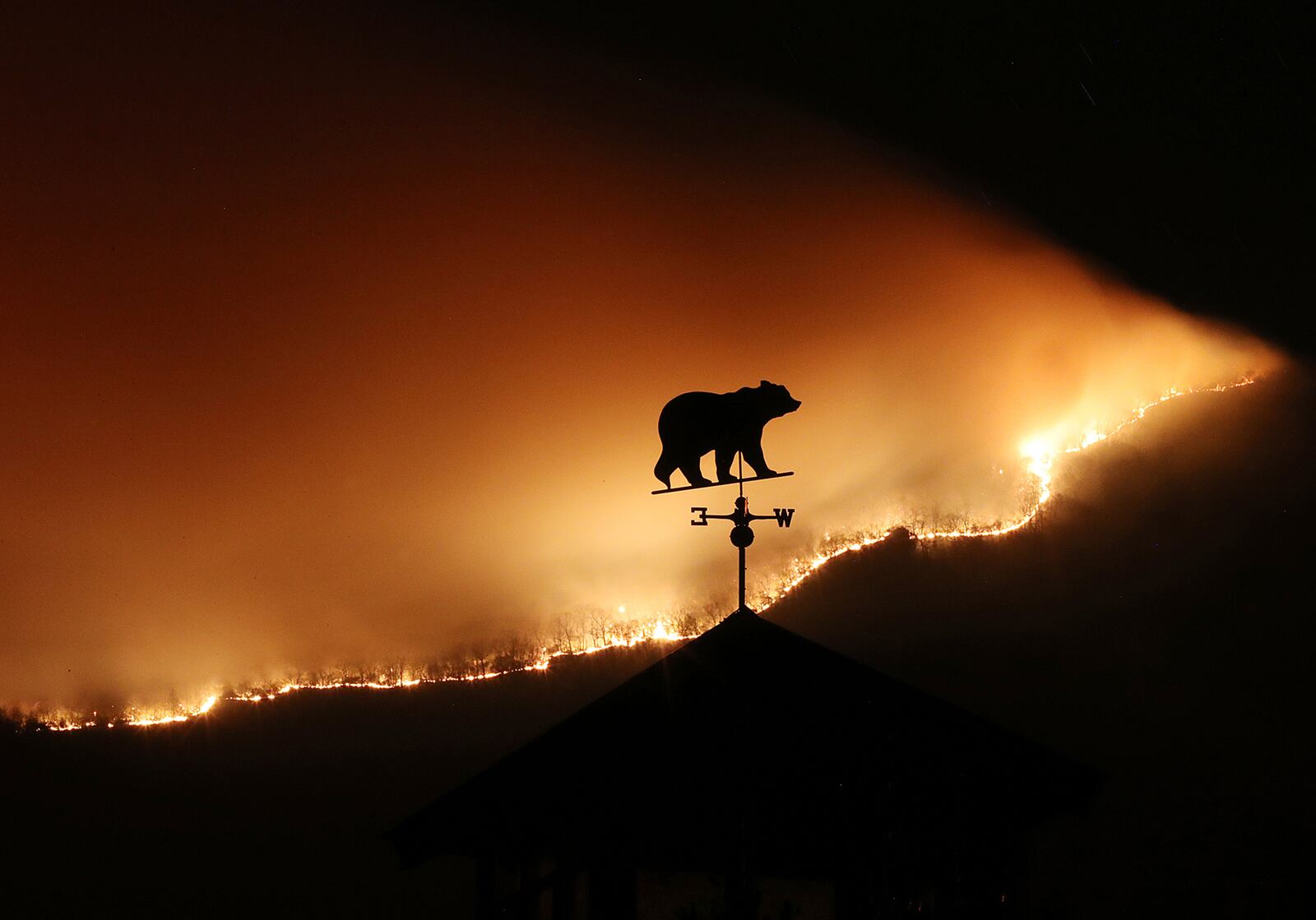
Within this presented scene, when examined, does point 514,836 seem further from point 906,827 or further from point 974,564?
point 974,564

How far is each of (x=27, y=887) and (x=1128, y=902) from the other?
1597 centimetres

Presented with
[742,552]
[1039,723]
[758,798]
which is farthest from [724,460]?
[1039,723]

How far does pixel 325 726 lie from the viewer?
18141 mm

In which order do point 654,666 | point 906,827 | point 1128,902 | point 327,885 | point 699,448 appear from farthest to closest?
point 327,885 → point 1128,902 → point 699,448 → point 654,666 → point 906,827

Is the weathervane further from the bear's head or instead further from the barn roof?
the barn roof

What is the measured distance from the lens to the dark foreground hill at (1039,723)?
41.9ft

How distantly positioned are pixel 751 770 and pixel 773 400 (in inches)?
99.9

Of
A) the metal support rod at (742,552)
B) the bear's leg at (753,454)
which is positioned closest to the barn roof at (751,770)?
the metal support rod at (742,552)

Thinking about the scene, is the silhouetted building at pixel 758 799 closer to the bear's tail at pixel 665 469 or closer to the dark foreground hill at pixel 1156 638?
the bear's tail at pixel 665 469

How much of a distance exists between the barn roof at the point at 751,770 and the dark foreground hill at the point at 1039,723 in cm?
820

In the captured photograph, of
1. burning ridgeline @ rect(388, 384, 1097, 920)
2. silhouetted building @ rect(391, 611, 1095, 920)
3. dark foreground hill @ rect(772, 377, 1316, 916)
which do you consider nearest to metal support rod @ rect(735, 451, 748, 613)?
burning ridgeline @ rect(388, 384, 1097, 920)

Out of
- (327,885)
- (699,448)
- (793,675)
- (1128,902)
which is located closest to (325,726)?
(327,885)

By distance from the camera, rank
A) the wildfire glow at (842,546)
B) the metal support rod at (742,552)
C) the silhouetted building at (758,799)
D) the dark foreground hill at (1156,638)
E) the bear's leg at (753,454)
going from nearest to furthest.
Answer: the silhouetted building at (758,799) → the metal support rod at (742,552) → the bear's leg at (753,454) → the dark foreground hill at (1156,638) → the wildfire glow at (842,546)

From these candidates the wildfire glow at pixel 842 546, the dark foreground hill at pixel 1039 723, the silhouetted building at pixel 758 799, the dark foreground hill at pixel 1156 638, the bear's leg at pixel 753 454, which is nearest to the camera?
the silhouetted building at pixel 758 799
